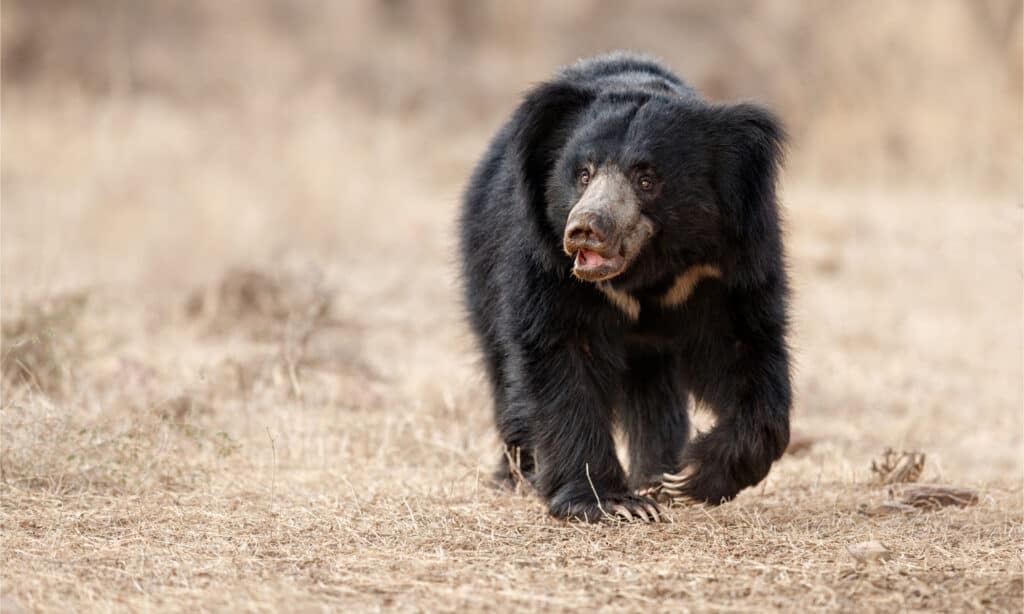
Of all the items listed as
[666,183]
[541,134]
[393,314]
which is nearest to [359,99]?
[393,314]

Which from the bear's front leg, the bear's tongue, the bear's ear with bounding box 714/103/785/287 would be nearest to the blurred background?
the bear's front leg

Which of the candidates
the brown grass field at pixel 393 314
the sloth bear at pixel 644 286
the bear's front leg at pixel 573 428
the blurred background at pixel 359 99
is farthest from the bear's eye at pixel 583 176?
the blurred background at pixel 359 99

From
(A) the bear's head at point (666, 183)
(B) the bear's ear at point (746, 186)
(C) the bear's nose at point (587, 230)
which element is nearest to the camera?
(C) the bear's nose at point (587, 230)

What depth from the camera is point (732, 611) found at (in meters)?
3.11

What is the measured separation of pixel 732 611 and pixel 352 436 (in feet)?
8.95

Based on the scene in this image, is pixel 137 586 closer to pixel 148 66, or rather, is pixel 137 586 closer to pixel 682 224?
pixel 682 224

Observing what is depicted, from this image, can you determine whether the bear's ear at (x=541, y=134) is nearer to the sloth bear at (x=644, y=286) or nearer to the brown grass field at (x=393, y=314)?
the sloth bear at (x=644, y=286)

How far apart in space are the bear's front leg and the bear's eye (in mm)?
502

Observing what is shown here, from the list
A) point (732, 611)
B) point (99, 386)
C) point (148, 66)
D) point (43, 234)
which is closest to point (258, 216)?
point (43, 234)

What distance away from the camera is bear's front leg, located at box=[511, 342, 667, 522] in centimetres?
423

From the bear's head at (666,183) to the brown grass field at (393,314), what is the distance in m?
0.30

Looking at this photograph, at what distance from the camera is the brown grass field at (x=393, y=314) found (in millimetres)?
3545

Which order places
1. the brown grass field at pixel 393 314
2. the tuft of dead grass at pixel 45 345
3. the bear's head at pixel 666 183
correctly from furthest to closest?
the tuft of dead grass at pixel 45 345 → the bear's head at pixel 666 183 → the brown grass field at pixel 393 314

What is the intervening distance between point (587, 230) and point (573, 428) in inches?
27.1
